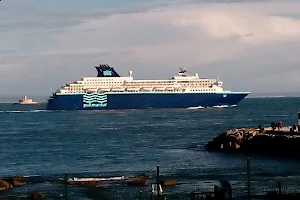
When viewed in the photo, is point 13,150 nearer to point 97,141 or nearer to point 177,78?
point 97,141

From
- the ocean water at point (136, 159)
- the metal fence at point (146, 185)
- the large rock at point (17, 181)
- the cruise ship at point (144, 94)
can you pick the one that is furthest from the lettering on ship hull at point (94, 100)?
the large rock at point (17, 181)

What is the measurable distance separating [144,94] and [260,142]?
206 feet

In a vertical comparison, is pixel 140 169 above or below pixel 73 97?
below

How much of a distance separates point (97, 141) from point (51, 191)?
2357 cm

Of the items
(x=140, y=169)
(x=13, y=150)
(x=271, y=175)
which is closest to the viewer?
(x=271, y=175)

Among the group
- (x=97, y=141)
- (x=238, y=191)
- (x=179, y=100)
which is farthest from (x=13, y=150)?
(x=179, y=100)

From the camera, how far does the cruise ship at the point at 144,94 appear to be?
323ft

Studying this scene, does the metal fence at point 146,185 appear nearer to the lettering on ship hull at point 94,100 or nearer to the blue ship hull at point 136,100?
the blue ship hull at point 136,100

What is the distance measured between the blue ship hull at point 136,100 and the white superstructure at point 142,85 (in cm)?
109

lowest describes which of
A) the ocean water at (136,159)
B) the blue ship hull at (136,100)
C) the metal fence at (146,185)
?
the metal fence at (146,185)

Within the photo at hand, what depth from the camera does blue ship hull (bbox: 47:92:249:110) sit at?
9825 cm

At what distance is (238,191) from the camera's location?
18.3m

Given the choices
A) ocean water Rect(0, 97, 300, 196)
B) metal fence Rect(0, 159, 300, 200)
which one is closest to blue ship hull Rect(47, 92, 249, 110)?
ocean water Rect(0, 97, 300, 196)

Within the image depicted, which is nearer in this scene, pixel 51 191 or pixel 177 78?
pixel 51 191
